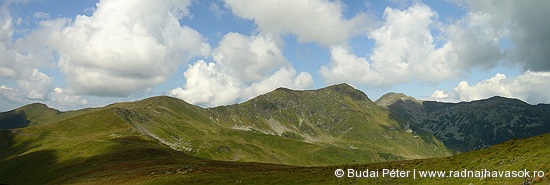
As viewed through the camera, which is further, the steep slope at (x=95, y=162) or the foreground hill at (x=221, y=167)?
the steep slope at (x=95, y=162)

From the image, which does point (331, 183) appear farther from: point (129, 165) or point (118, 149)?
point (118, 149)

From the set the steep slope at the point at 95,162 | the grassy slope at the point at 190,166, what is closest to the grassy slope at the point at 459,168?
the grassy slope at the point at 190,166

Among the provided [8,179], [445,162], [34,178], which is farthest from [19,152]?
[445,162]

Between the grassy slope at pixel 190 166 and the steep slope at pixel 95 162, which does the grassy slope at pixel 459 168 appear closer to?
the grassy slope at pixel 190 166

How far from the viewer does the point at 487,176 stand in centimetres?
3559

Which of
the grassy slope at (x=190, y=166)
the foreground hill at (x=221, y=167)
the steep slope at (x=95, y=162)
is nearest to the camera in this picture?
the foreground hill at (x=221, y=167)

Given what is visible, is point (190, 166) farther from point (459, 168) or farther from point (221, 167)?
point (459, 168)

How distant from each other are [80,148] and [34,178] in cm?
3181

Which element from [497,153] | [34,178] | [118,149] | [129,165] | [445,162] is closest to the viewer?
[497,153]

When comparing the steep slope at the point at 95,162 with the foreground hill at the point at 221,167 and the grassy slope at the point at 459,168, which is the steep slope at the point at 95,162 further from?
the grassy slope at the point at 459,168

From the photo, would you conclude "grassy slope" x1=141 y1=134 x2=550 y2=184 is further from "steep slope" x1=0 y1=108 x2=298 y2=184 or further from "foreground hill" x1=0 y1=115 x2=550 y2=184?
"steep slope" x1=0 y1=108 x2=298 y2=184

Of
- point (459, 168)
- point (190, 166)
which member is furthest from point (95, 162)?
point (459, 168)

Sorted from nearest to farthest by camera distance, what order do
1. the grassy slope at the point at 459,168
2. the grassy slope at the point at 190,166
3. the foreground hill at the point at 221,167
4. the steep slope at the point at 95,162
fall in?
the grassy slope at the point at 459,168
the foreground hill at the point at 221,167
the grassy slope at the point at 190,166
the steep slope at the point at 95,162

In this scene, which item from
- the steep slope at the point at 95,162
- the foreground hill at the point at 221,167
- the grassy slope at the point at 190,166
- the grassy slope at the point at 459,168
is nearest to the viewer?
the grassy slope at the point at 459,168
